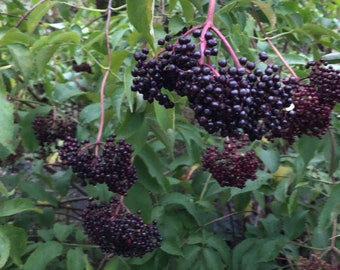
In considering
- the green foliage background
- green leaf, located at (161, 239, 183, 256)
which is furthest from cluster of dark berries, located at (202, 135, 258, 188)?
green leaf, located at (161, 239, 183, 256)

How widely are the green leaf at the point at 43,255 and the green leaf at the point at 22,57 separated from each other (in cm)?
65

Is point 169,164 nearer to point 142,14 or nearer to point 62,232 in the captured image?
point 62,232

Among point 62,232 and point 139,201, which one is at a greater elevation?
point 139,201

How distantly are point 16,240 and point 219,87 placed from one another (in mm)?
1152

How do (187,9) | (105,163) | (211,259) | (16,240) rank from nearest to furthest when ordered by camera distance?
1. (105,163)
2. (187,9)
3. (16,240)
4. (211,259)

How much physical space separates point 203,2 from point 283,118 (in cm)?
74

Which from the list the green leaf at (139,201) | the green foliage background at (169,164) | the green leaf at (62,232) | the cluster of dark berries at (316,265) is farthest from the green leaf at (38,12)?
the cluster of dark berries at (316,265)

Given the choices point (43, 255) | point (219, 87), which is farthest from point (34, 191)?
point (219, 87)

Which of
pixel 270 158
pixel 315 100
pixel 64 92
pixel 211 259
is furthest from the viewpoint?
pixel 64 92

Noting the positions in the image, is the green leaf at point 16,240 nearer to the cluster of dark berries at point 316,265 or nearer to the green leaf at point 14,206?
the green leaf at point 14,206

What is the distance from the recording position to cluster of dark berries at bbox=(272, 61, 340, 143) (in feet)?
4.59

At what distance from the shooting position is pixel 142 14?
1.22 meters

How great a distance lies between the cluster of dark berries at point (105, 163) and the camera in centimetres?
153

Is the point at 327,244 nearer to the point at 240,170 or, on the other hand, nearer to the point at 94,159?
the point at 240,170
